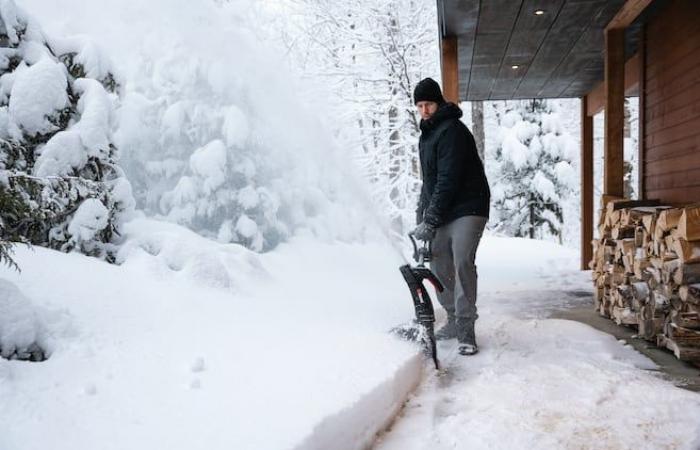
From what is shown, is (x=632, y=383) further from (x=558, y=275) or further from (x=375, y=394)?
(x=558, y=275)

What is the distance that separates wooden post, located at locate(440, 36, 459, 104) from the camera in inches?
213

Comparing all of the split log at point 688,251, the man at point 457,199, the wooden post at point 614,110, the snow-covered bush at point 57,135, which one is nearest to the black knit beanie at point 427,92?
the man at point 457,199

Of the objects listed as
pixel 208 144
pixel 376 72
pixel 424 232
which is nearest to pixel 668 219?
pixel 424 232

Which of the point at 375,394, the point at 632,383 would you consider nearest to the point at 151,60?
the point at 375,394

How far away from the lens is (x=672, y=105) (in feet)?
16.2

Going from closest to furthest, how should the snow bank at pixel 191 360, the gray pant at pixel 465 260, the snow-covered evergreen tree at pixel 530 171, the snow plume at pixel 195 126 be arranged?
the snow bank at pixel 191 360 → the gray pant at pixel 465 260 → the snow plume at pixel 195 126 → the snow-covered evergreen tree at pixel 530 171

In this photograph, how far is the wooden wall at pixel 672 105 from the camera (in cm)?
446

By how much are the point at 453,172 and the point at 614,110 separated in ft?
7.91

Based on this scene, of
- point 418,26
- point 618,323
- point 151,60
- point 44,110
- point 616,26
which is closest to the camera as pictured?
point 44,110

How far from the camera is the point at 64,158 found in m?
3.38

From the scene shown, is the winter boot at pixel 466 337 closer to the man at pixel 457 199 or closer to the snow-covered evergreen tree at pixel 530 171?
the man at pixel 457 199

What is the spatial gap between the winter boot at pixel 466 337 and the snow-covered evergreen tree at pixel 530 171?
12.5 m

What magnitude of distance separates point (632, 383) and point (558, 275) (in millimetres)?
4957

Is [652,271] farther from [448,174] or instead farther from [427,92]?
[427,92]
